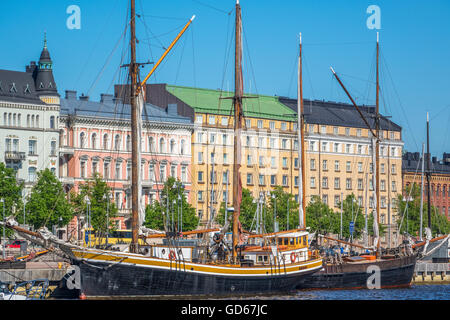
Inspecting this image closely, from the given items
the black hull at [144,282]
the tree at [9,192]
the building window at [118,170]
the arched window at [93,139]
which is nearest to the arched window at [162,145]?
the building window at [118,170]

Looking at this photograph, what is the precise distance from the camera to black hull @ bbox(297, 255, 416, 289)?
3076 inches

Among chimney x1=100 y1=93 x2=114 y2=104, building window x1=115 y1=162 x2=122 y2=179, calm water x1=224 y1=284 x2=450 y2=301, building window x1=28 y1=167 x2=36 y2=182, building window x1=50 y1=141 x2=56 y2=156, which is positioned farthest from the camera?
chimney x1=100 y1=93 x2=114 y2=104

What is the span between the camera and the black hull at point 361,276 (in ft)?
256

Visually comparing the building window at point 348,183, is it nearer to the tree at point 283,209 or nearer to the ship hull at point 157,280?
the tree at point 283,209

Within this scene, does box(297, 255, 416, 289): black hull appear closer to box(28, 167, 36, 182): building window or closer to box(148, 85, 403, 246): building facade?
box(148, 85, 403, 246): building facade

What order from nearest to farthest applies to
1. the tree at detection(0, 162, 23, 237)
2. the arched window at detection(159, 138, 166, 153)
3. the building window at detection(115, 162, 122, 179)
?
1. the tree at detection(0, 162, 23, 237)
2. the building window at detection(115, 162, 122, 179)
3. the arched window at detection(159, 138, 166, 153)

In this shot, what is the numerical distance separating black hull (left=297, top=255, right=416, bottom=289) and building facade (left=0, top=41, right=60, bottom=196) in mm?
52439

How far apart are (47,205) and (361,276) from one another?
1572 inches

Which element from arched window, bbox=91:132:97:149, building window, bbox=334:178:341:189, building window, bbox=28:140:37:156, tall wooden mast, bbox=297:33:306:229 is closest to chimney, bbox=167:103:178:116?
arched window, bbox=91:132:97:149

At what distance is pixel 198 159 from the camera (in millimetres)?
142500

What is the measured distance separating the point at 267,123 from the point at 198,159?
12.4 meters

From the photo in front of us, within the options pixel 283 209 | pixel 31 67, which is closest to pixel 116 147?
pixel 31 67

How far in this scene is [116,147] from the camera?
131125 mm
